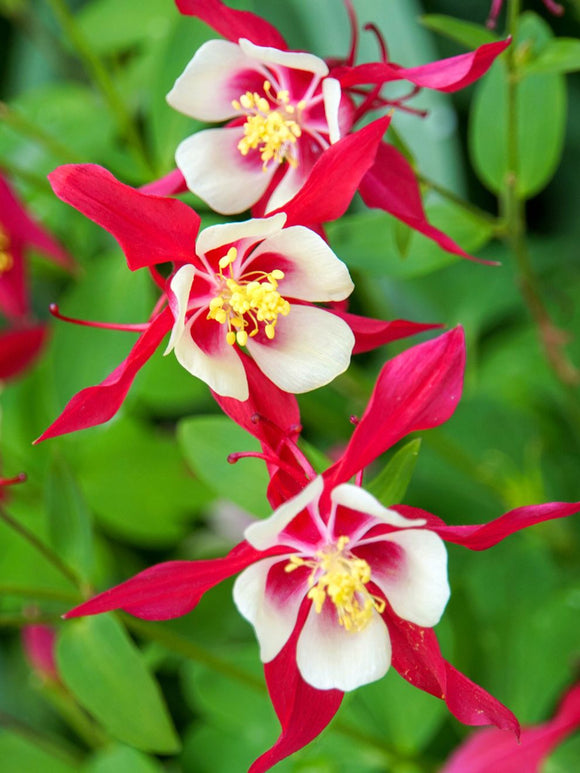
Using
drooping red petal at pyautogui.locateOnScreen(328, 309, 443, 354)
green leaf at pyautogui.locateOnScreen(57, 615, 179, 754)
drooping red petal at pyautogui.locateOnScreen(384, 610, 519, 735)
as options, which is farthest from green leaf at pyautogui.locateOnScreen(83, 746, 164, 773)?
drooping red petal at pyautogui.locateOnScreen(328, 309, 443, 354)

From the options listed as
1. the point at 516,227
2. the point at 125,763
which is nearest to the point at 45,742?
the point at 125,763

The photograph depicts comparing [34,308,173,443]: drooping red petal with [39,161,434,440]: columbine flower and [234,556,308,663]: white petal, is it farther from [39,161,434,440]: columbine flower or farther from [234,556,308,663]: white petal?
[234,556,308,663]: white petal

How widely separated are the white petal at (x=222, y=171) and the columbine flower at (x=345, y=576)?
147 mm

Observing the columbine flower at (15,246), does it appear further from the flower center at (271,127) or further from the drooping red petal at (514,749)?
the drooping red petal at (514,749)

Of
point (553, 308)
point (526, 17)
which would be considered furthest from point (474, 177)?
point (526, 17)

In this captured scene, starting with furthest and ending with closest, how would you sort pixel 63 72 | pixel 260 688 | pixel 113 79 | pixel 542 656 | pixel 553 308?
pixel 63 72
pixel 113 79
pixel 553 308
pixel 542 656
pixel 260 688

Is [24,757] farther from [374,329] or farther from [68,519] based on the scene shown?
[374,329]

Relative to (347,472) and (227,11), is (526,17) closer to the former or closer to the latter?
(227,11)

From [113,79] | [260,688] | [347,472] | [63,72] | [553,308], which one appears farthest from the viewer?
[63,72]

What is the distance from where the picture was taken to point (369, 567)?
624 millimetres

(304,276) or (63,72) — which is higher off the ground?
(304,276)

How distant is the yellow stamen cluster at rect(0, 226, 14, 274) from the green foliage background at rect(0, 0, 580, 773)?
0.23ft

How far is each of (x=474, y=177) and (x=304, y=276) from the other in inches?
42.3

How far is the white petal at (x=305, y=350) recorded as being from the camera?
23.6 inches
